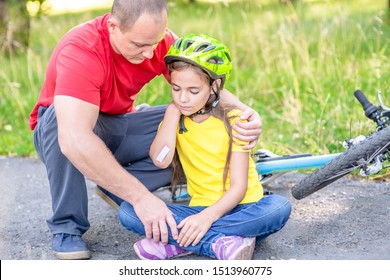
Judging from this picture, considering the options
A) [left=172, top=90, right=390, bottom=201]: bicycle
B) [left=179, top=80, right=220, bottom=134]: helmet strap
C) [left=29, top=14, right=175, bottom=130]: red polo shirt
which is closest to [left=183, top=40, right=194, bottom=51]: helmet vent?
[left=179, top=80, right=220, bottom=134]: helmet strap

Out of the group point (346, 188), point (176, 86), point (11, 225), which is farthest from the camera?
point (346, 188)

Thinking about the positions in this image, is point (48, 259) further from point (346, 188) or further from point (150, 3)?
point (346, 188)

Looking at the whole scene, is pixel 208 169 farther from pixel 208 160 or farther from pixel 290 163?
pixel 290 163

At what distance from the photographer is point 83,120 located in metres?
3.33

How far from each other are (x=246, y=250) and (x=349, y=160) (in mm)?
693

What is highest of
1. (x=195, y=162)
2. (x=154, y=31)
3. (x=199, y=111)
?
(x=154, y=31)

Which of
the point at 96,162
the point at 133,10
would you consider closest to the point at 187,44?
the point at 133,10

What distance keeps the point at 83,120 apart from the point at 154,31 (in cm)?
54

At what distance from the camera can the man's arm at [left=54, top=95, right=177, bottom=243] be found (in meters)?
3.31

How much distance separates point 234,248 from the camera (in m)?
3.33

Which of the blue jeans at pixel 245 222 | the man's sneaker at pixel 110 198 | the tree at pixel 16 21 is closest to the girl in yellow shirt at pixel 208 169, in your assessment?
the blue jeans at pixel 245 222

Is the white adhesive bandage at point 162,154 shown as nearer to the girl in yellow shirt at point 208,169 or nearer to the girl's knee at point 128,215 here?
the girl in yellow shirt at point 208,169

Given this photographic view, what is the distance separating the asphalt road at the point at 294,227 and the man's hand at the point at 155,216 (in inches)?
9.6
